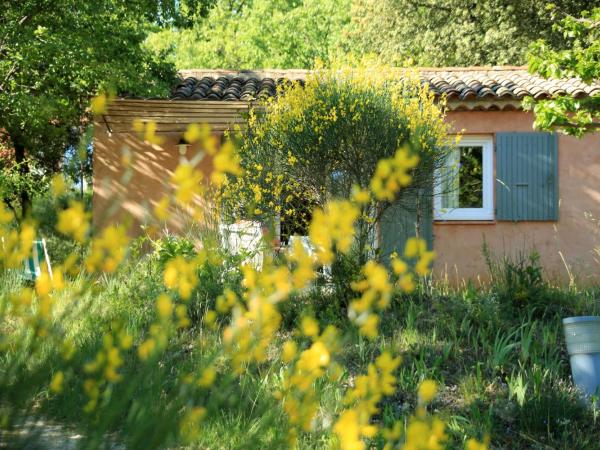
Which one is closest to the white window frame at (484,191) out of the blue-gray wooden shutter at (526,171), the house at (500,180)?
the house at (500,180)

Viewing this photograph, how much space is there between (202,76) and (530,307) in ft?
26.6

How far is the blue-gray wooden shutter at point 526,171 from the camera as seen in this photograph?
36.1 feet

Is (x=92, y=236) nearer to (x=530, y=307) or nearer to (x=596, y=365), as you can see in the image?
(x=596, y=365)

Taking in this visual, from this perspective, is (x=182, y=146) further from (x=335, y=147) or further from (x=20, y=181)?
(x=335, y=147)

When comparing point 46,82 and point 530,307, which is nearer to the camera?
point 530,307

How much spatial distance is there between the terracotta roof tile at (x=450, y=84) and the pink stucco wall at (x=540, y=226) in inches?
15.6

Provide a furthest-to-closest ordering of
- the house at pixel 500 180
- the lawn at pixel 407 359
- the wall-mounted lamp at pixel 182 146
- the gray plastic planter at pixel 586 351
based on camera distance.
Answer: the wall-mounted lamp at pixel 182 146 < the house at pixel 500 180 < the gray plastic planter at pixel 586 351 < the lawn at pixel 407 359

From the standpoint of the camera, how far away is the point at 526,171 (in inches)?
436

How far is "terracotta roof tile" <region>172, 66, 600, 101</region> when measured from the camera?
10766 mm

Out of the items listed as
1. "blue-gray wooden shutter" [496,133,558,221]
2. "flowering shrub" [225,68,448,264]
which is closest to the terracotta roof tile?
"blue-gray wooden shutter" [496,133,558,221]

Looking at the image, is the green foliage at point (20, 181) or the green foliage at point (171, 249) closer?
the green foliage at point (171, 249)

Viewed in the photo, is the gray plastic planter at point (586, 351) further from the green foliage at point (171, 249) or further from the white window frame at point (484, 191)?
the white window frame at point (484, 191)

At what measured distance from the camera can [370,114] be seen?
716cm

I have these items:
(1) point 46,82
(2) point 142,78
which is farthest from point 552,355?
(1) point 46,82
